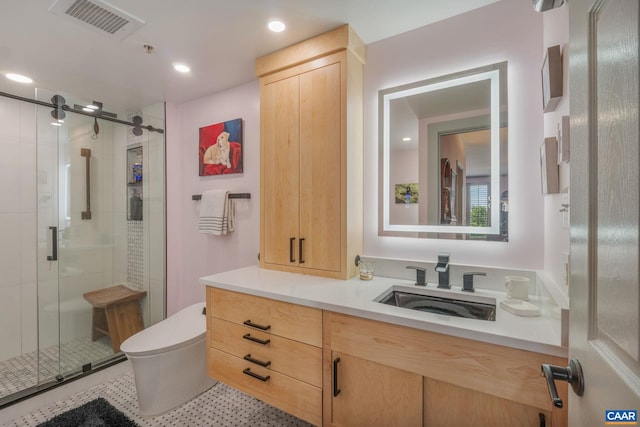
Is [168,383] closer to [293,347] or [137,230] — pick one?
[293,347]

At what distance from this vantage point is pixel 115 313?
2.50 m

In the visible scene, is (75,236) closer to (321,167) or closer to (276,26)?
(321,167)

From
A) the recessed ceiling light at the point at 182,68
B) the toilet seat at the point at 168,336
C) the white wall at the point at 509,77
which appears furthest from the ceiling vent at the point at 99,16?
the toilet seat at the point at 168,336

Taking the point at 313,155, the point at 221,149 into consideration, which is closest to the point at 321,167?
the point at 313,155

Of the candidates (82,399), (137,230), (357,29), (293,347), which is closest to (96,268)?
(137,230)

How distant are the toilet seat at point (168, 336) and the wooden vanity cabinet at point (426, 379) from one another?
3.55 feet

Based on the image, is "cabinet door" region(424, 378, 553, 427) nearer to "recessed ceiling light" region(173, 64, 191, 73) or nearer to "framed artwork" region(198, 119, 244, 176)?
"framed artwork" region(198, 119, 244, 176)

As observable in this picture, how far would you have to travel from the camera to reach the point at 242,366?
61.2 inches

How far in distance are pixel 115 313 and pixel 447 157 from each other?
2869 millimetres

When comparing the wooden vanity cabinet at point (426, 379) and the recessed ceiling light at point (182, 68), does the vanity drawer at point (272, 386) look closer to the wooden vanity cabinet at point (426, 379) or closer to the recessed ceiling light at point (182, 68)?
the wooden vanity cabinet at point (426, 379)

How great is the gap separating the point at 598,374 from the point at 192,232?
278 cm

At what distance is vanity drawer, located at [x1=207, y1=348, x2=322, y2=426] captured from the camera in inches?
52.3

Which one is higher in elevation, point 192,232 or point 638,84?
point 638,84

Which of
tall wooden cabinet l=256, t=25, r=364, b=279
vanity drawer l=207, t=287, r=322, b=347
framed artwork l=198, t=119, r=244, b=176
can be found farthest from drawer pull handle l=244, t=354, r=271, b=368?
framed artwork l=198, t=119, r=244, b=176
